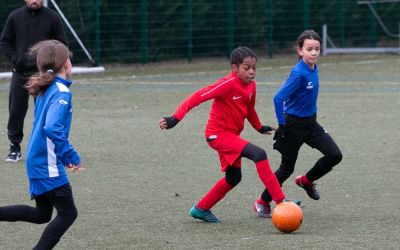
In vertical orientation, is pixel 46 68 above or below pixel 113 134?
above

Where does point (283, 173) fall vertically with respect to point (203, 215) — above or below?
above

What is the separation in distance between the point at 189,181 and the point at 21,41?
9.31 feet

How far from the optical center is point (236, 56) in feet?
28.9

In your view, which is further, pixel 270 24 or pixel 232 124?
pixel 270 24

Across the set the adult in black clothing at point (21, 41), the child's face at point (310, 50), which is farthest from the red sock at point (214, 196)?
the adult in black clothing at point (21, 41)

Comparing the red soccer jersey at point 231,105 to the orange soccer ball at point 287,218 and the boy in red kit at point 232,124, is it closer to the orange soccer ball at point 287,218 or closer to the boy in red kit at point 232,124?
the boy in red kit at point 232,124

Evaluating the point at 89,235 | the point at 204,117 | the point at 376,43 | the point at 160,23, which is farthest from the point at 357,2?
the point at 89,235

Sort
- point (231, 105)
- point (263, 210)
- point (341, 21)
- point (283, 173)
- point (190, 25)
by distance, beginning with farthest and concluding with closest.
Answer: point (341, 21)
point (190, 25)
point (283, 173)
point (263, 210)
point (231, 105)

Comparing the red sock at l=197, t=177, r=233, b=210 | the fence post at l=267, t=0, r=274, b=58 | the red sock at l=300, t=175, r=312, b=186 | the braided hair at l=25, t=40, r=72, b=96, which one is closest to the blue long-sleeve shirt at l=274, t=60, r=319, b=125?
the red sock at l=300, t=175, r=312, b=186

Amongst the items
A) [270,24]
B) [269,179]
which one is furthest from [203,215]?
[270,24]

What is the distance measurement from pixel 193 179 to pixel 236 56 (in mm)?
2578

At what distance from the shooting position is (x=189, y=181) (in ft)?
36.0

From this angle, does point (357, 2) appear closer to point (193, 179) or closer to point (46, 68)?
point (193, 179)

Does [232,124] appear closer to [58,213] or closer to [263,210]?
[263,210]
